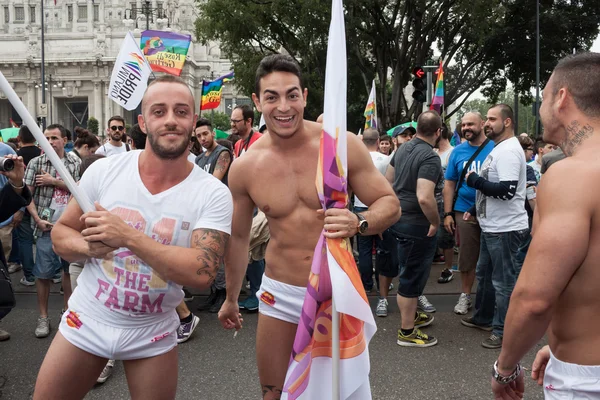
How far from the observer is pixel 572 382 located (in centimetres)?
185

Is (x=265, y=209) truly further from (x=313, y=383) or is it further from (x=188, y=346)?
(x=188, y=346)

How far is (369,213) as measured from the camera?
107 inches

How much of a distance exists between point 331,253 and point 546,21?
2186 cm


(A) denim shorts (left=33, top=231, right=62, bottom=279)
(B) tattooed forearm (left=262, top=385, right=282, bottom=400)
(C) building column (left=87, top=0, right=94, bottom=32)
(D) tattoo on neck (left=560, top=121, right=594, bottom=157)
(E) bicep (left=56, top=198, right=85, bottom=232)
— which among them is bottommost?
(B) tattooed forearm (left=262, top=385, right=282, bottom=400)

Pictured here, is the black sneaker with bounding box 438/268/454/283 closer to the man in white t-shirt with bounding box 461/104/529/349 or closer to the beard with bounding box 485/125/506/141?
the man in white t-shirt with bounding box 461/104/529/349

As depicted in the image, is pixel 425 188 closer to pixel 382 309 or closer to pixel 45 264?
pixel 382 309

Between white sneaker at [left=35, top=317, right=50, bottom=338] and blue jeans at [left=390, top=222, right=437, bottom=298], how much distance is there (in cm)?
344

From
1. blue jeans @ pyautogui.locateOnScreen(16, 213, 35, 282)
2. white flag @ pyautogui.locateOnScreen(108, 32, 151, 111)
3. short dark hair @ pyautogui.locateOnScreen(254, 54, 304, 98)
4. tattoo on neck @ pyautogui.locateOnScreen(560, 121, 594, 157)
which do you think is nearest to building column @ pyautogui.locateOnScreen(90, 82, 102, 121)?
white flag @ pyautogui.locateOnScreen(108, 32, 151, 111)

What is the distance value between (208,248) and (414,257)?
314cm

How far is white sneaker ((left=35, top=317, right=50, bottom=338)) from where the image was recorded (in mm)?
5328

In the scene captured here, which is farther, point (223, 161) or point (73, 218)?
point (223, 161)

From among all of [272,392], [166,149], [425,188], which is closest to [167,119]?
[166,149]

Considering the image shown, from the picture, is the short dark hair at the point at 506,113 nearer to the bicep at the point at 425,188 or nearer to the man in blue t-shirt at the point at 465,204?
the man in blue t-shirt at the point at 465,204

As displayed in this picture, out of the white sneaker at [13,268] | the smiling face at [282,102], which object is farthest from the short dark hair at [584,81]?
the white sneaker at [13,268]
